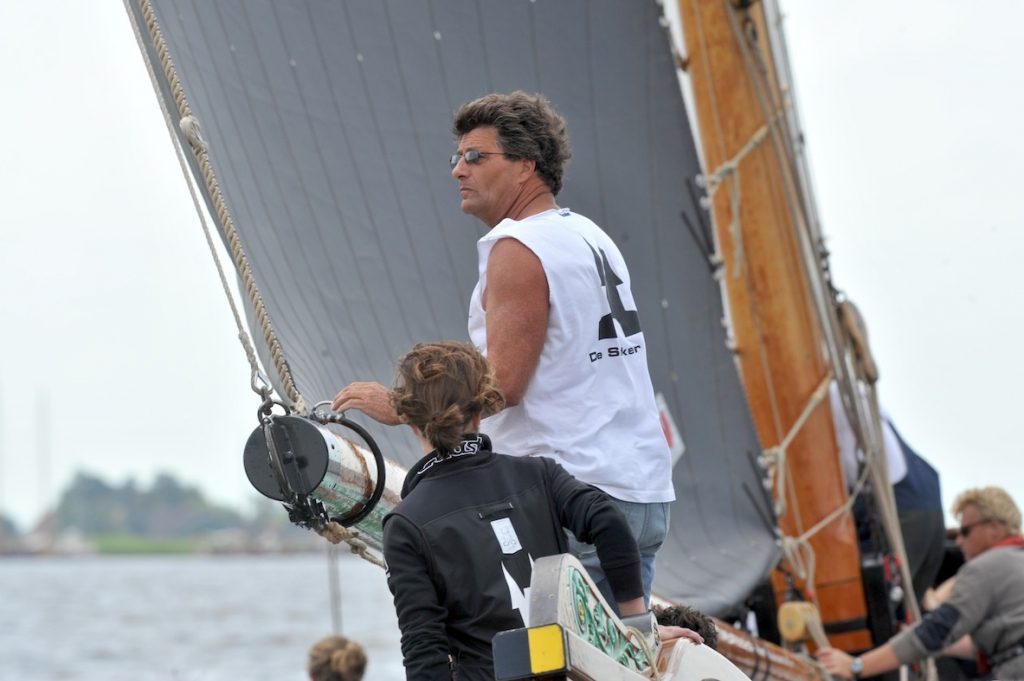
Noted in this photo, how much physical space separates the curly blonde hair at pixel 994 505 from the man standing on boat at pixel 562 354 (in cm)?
271

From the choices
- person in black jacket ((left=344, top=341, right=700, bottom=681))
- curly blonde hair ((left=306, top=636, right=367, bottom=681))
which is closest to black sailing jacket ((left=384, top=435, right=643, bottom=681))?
person in black jacket ((left=344, top=341, right=700, bottom=681))

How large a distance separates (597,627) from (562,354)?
0.52 metres

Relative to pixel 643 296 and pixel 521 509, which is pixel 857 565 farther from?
pixel 521 509

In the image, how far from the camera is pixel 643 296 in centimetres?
436

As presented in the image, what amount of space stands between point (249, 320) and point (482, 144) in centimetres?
47

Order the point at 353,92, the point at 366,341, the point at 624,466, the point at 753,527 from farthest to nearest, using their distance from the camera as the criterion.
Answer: the point at 753,527, the point at 353,92, the point at 366,341, the point at 624,466

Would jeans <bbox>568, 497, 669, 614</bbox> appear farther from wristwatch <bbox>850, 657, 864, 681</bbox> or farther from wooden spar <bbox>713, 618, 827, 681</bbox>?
wristwatch <bbox>850, 657, 864, 681</bbox>

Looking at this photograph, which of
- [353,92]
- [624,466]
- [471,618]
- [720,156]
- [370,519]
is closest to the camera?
[471,618]

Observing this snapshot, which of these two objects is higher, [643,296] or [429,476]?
[643,296]

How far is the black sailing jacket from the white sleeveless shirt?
0.15 m

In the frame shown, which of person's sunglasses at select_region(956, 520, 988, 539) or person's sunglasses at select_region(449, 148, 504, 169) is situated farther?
person's sunglasses at select_region(956, 520, 988, 539)

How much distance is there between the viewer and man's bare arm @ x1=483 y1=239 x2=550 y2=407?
2314 millimetres

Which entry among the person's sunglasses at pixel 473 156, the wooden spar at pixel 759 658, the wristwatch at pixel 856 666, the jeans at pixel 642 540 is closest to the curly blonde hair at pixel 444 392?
the jeans at pixel 642 540

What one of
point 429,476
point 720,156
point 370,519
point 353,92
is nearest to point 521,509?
point 429,476
